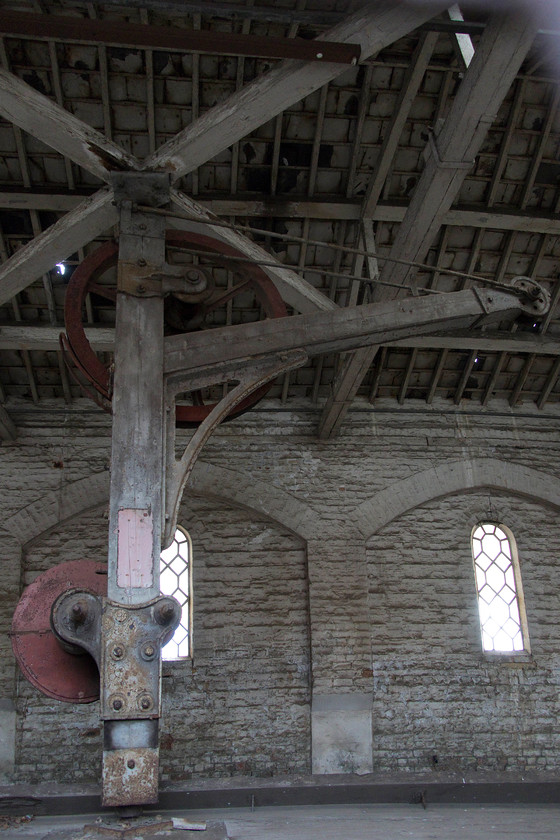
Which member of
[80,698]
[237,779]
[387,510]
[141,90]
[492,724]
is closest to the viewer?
[80,698]

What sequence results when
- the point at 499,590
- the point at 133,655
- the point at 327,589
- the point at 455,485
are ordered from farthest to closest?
the point at 455,485 < the point at 499,590 < the point at 327,589 < the point at 133,655

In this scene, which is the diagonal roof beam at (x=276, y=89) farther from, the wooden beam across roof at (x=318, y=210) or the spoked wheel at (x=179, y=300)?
the wooden beam across roof at (x=318, y=210)

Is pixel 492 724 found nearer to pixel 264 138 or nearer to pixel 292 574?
pixel 292 574

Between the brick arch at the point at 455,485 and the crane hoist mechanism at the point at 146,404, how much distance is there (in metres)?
4.29

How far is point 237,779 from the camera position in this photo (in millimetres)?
8016

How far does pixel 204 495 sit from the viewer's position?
30.3 feet

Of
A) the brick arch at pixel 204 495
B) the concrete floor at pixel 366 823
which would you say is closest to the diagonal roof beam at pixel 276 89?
the concrete floor at pixel 366 823

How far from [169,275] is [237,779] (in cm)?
589

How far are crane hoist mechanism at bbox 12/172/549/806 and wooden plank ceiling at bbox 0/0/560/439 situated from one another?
1.18ft

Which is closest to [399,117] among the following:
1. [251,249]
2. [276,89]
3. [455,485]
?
[276,89]

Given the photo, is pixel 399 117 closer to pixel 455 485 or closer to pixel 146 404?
pixel 146 404

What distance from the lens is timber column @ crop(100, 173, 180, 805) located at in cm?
386

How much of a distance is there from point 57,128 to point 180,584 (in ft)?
18.8

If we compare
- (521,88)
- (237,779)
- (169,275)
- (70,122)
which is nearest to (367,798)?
(237,779)
